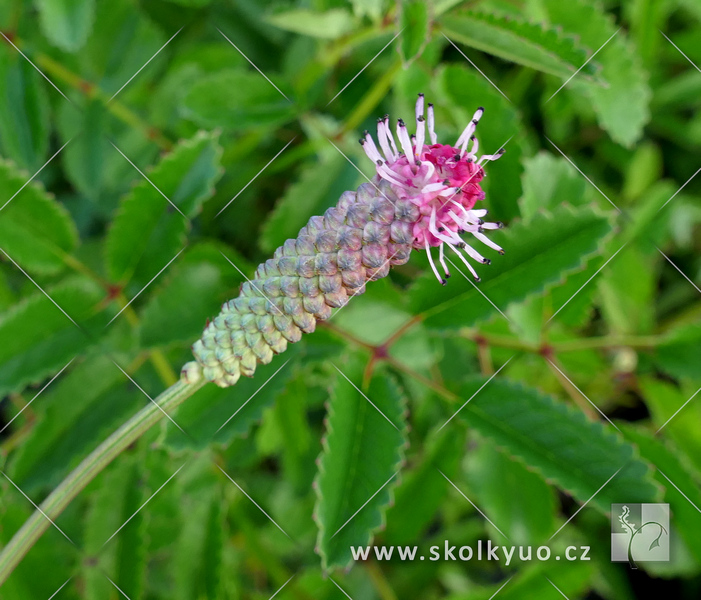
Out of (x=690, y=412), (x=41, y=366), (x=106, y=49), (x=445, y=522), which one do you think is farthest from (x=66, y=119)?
(x=690, y=412)

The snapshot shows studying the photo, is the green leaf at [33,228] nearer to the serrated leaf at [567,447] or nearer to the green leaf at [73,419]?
the green leaf at [73,419]

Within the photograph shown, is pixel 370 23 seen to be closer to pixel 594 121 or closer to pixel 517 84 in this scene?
pixel 517 84

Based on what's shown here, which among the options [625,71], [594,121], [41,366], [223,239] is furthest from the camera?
[594,121]

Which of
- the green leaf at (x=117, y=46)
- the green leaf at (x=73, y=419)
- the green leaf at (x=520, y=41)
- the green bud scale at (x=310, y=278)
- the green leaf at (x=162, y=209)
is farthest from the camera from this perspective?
the green leaf at (x=117, y=46)

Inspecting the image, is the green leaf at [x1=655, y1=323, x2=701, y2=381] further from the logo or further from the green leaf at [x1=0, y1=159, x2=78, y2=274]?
the green leaf at [x1=0, y1=159, x2=78, y2=274]

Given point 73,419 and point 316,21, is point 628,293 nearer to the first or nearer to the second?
point 316,21

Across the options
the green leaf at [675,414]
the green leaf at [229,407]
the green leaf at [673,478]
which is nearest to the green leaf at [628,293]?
the green leaf at [675,414]
